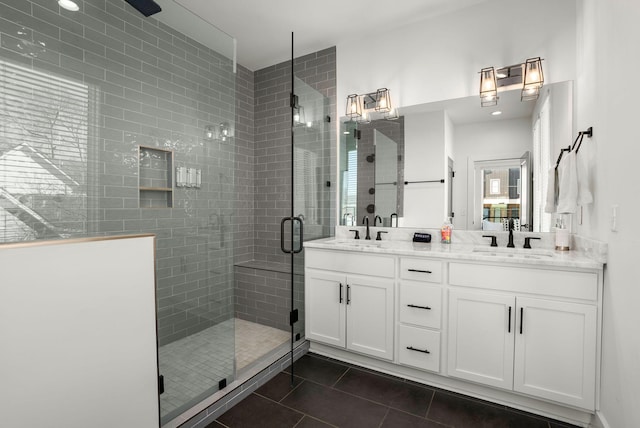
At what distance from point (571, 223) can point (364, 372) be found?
1823 mm

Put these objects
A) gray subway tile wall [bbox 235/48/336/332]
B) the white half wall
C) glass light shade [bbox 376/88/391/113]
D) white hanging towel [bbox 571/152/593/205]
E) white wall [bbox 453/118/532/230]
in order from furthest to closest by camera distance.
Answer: gray subway tile wall [bbox 235/48/336/332]
glass light shade [bbox 376/88/391/113]
white wall [bbox 453/118/532/230]
white hanging towel [bbox 571/152/593/205]
the white half wall

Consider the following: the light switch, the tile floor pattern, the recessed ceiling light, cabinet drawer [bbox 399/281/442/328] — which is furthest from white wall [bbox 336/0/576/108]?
the tile floor pattern

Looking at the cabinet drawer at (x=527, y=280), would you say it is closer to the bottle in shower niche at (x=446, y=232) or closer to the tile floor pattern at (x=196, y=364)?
the bottle in shower niche at (x=446, y=232)

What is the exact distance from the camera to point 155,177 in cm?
169

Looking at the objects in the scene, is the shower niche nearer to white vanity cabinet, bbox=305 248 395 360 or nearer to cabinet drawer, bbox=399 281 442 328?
white vanity cabinet, bbox=305 248 395 360

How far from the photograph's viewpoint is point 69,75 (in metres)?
1.37

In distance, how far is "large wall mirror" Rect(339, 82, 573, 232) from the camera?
2.29 m

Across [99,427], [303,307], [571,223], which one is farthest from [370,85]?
[99,427]

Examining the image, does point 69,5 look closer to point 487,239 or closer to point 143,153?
point 143,153

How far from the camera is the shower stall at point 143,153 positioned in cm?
125

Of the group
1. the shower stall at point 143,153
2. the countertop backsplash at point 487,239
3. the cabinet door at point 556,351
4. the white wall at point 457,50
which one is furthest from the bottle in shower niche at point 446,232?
the shower stall at point 143,153

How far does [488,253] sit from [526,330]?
542mm

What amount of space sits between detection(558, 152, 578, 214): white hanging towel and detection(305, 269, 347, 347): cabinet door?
1.53 meters

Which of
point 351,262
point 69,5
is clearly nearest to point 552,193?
point 351,262
